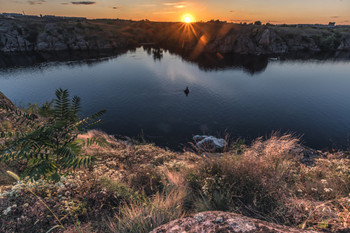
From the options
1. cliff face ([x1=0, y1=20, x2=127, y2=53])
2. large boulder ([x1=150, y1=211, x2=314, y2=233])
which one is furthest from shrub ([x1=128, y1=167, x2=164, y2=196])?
cliff face ([x1=0, y1=20, x2=127, y2=53])

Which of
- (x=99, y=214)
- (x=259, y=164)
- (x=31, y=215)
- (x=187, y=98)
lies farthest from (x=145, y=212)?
(x=187, y=98)

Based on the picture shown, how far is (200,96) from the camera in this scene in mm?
36438

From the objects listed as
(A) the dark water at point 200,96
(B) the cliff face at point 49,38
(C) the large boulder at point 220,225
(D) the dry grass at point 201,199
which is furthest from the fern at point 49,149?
(B) the cliff face at point 49,38

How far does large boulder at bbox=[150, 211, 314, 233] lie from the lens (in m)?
1.51

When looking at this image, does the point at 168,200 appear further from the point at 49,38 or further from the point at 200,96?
the point at 49,38

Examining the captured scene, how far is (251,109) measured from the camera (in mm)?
30875

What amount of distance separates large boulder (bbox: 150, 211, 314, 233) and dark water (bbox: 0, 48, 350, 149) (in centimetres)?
1894

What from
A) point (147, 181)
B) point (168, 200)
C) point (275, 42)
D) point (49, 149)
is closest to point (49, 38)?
point (49, 149)

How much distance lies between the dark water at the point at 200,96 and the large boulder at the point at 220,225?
18942 mm

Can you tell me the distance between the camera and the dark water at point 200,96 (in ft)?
81.0

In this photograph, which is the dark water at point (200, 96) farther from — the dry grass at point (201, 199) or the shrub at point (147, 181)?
the dry grass at point (201, 199)

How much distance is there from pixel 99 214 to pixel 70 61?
7382cm

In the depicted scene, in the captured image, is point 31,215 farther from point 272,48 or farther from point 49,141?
point 272,48

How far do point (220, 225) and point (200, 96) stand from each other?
35.6 meters
